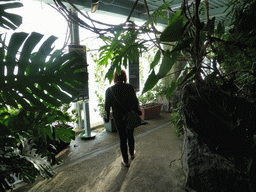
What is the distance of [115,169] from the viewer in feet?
7.65

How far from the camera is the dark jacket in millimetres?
2203

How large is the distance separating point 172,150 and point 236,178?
5.06 feet

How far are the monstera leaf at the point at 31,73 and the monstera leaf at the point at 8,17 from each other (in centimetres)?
12

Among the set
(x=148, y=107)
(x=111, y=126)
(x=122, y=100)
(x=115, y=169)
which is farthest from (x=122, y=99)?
(x=148, y=107)

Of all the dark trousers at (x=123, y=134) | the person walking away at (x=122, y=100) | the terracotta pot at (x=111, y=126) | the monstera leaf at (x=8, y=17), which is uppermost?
the monstera leaf at (x=8, y=17)

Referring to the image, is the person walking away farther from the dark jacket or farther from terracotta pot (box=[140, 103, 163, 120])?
terracotta pot (box=[140, 103, 163, 120])

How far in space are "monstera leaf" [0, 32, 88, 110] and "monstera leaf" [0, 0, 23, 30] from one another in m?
0.12

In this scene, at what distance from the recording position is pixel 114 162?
8.27ft

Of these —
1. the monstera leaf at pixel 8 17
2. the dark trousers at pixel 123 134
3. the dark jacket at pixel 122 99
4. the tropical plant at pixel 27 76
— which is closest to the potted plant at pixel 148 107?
the dark trousers at pixel 123 134

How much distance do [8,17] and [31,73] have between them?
24 centimetres

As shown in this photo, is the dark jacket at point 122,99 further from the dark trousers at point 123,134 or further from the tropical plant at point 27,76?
Answer: the tropical plant at point 27,76

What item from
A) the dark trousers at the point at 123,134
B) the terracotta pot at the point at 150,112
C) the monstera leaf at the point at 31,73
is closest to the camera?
the monstera leaf at the point at 31,73

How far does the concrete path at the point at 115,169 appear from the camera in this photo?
196 cm

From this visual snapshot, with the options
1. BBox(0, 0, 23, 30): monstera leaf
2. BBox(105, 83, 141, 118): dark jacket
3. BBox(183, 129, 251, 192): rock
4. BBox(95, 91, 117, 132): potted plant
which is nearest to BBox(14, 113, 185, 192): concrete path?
BBox(183, 129, 251, 192): rock
